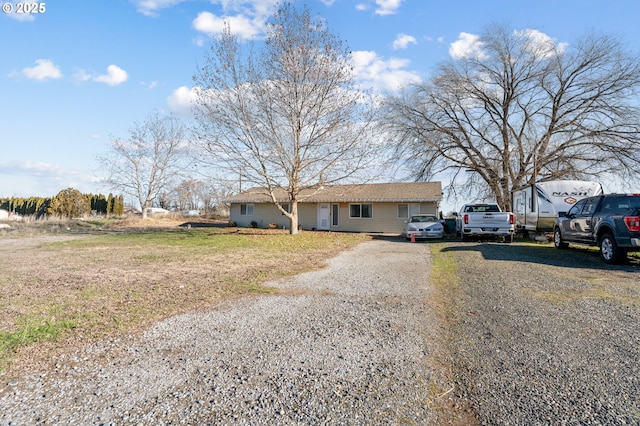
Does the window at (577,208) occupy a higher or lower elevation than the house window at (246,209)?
lower

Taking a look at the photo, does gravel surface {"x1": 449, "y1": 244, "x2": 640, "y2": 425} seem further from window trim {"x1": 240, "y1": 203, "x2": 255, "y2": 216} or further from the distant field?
window trim {"x1": 240, "y1": 203, "x2": 255, "y2": 216}

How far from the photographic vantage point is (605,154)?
20719 mm

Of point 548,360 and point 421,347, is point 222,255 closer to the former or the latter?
point 421,347

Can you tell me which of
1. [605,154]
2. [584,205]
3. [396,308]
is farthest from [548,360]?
[605,154]

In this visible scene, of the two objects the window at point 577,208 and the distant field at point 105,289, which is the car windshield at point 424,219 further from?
the distant field at point 105,289

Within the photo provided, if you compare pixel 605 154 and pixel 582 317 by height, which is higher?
Answer: pixel 605 154

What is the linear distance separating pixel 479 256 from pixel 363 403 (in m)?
9.43

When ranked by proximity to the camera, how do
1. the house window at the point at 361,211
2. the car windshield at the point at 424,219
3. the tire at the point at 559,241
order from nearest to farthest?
the tire at the point at 559,241 < the car windshield at the point at 424,219 < the house window at the point at 361,211

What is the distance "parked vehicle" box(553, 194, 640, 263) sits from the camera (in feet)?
27.1

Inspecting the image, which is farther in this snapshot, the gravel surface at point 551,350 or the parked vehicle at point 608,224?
the parked vehicle at point 608,224

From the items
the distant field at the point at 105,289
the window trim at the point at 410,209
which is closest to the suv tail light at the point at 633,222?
the distant field at the point at 105,289

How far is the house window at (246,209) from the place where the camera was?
30842 mm

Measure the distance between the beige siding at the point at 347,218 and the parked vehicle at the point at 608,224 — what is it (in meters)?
13.9

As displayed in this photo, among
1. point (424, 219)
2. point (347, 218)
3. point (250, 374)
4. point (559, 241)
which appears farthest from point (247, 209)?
point (250, 374)
